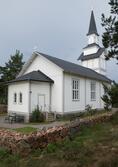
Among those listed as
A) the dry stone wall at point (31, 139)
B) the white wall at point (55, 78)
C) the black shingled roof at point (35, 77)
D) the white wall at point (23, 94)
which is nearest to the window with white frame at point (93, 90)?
the white wall at point (55, 78)

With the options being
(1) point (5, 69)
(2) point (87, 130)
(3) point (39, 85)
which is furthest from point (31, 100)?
(1) point (5, 69)

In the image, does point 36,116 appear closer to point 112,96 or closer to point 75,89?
point 75,89

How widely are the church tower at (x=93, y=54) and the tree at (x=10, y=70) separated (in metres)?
13.5

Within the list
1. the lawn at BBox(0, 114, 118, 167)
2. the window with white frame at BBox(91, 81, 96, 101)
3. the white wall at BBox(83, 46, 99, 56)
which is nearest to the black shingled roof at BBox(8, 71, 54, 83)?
the window with white frame at BBox(91, 81, 96, 101)

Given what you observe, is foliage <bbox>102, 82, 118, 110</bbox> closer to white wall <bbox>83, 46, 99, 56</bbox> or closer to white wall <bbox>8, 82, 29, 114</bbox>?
white wall <bbox>8, 82, 29, 114</bbox>

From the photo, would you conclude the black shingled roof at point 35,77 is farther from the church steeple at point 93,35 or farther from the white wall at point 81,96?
the church steeple at point 93,35

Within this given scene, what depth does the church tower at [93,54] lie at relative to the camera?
46.3 metres

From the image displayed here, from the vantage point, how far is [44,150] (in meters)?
9.28

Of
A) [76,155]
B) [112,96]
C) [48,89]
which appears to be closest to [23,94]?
[48,89]

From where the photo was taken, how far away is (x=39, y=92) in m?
23.6

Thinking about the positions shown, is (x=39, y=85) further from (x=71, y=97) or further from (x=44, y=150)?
(x=44, y=150)

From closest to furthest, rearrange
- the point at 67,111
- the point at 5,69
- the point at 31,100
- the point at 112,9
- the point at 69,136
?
the point at 69,136 → the point at 112,9 → the point at 31,100 → the point at 67,111 → the point at 5,69

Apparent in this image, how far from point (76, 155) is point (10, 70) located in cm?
3368

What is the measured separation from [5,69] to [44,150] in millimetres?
32358
